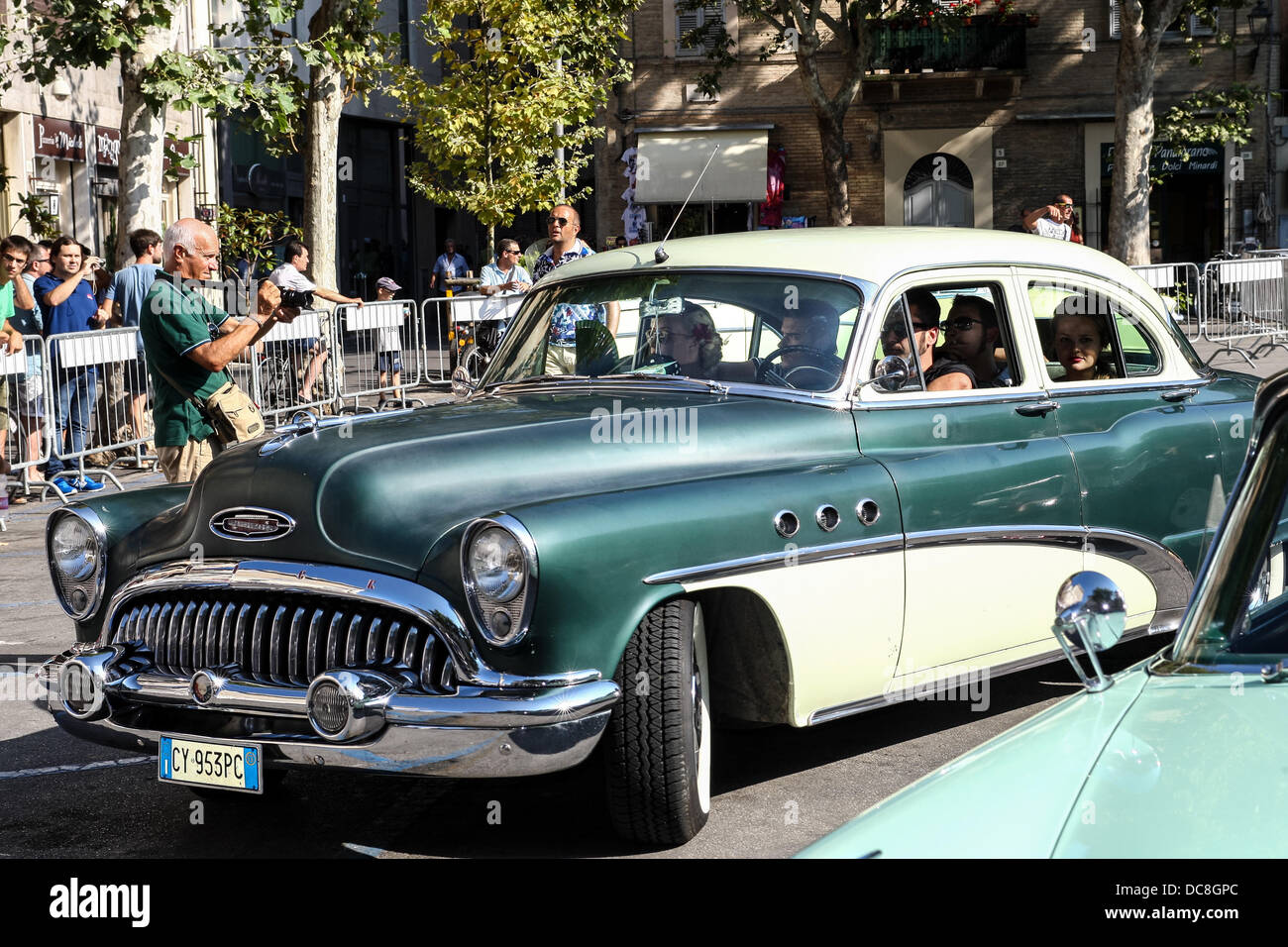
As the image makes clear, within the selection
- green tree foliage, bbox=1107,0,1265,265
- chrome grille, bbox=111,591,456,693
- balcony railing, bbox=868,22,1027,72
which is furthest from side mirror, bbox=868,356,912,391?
balcony railing, bbox=868,22,1027,72

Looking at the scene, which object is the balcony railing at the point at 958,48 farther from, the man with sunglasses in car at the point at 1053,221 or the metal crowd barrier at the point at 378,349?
the metal crowd barrier at the point at 378,349

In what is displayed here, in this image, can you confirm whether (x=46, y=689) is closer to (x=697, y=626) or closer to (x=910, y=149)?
(x=697, y=626)

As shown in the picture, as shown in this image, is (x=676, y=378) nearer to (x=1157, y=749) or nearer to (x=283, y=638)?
(x=283, y=638)

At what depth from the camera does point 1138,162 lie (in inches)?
1014

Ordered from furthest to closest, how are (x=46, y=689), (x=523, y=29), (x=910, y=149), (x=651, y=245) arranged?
(x=910, y=149), (x=523, y=29), (x=651, y=245), (x=46, y=689)

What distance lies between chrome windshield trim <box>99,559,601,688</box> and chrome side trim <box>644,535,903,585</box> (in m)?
0.36

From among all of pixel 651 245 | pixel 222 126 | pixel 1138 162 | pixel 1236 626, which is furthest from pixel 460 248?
pixel 1236 626

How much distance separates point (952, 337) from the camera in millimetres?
5934

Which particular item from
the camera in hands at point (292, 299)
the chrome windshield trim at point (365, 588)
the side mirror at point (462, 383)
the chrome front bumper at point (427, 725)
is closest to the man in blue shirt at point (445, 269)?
the camera in hands at point (292, 299)

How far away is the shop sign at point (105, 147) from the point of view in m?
26.1

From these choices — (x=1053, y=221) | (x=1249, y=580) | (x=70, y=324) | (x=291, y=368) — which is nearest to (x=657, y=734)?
(x=1249, y=580)

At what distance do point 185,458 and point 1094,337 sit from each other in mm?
3887

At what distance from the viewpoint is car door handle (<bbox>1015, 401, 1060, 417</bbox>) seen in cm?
564

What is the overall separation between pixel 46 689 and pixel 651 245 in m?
2.74
